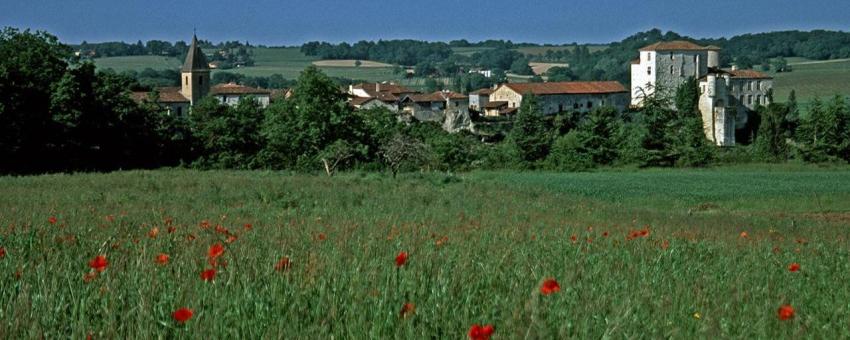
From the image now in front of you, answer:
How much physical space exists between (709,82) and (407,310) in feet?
329

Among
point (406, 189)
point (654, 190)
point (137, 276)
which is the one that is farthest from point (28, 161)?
point (137, 276)

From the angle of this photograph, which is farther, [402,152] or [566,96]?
[566,96]

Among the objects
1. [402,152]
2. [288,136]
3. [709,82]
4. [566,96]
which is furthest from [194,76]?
[402,152]

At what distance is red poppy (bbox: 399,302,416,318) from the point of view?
4621 mm

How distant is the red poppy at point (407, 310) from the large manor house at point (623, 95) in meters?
86.7

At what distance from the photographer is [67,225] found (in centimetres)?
949

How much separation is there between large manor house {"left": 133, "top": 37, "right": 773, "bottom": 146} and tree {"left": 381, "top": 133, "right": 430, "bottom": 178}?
39142mm

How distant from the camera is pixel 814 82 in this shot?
143 meters

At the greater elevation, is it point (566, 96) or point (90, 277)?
point (566, 96)

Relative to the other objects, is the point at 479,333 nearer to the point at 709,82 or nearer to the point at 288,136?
the point at 288,136

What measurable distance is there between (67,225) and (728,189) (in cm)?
3399

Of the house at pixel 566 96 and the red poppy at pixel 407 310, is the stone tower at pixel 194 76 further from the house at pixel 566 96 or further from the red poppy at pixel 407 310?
the red poppy at pixel 407 310

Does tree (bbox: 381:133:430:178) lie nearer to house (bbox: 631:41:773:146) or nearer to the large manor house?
the large manor house

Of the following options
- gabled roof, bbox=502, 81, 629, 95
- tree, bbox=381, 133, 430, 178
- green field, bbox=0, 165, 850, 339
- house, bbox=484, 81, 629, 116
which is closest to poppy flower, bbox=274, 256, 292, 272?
green field, bbox=0, 165, 850, 339
